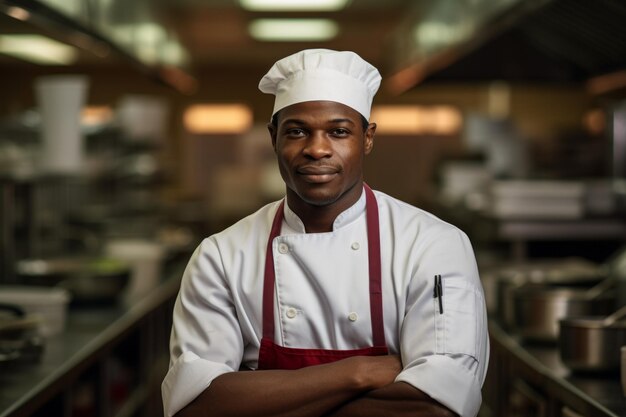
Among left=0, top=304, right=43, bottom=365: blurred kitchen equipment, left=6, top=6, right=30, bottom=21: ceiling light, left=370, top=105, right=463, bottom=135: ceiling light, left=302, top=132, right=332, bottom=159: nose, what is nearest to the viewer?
left=302, top=132, right=332, bottom=159: nose

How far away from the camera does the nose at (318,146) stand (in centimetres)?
158

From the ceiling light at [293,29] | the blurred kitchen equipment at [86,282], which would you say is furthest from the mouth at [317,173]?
the ceiling light at [293,29]

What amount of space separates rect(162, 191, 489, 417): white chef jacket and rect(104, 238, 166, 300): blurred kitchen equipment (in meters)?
2.33

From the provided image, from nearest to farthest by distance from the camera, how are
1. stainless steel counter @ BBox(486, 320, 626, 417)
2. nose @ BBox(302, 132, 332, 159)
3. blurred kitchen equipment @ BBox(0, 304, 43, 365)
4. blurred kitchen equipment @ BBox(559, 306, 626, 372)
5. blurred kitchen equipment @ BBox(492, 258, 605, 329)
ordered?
nose @ BBox(302, 132, 332, 159) → stainless steel counter @ BBox(486, 320, 626, 417) → blurred kitchen equipment @ BBox(559, 306, 626, 372) → blurred kitchen equipment @ BBox(0, 304, 43, 365) → blurred kitchen equipment @ BBox(492, 258, 605, 329)

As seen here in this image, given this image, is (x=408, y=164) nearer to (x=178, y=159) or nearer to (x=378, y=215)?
(x=178, y=159)

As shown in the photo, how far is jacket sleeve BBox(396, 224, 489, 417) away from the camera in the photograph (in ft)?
5.22

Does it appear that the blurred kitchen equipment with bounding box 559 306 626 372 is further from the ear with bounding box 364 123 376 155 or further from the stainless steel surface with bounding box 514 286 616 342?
the ear with bounding box 364 123 376 155

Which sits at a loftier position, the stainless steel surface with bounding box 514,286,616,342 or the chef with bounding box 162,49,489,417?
the chef with bounding box 162,49,489,417

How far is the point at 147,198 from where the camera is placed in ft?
27.1

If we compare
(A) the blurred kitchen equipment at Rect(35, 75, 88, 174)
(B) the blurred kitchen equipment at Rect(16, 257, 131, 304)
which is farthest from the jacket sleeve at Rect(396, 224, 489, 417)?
(A) the blurred kitchen equipment at Rect(35, 75, 88, 174)

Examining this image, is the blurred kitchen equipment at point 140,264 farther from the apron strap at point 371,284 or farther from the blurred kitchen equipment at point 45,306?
the apron strap at point 371,284

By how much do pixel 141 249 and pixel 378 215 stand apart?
2.87m

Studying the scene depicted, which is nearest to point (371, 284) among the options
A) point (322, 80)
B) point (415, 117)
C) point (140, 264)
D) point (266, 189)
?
point (322, 80)

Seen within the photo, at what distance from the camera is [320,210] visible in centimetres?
172
